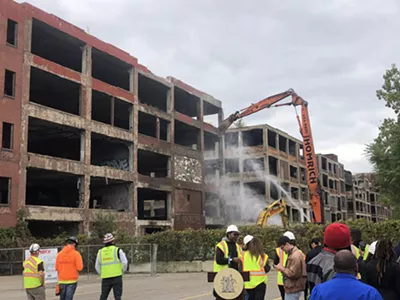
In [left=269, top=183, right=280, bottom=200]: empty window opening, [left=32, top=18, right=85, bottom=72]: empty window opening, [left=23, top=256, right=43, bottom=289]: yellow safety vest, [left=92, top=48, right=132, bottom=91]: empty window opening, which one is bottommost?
[left=23, top=256, right=43, bottom=289]: yellow safety vest

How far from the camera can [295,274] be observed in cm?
718

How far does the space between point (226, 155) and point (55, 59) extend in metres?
28.4

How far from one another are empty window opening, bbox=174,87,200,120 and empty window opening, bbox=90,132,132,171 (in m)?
9.57

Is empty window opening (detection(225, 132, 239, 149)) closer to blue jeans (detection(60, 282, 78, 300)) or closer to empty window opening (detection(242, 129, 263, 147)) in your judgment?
empty window opening (detection(242, 129, 263, 147))

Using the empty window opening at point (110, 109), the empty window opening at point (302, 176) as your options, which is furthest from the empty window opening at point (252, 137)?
the empty window opening at point (110, 109)

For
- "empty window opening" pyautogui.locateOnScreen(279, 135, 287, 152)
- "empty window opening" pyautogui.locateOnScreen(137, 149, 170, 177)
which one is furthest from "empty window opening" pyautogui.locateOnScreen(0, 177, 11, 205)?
"empty window opening" pyautogui.locateOnScreen(279, 135, 287, 152)

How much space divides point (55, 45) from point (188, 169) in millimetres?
17123

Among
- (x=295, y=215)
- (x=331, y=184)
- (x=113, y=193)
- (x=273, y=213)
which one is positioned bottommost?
(x=273, y=213)

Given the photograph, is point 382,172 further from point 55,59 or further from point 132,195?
point 55,59

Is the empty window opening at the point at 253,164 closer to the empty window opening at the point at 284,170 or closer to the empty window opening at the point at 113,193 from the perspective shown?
the empty window opening at the point at 284,170

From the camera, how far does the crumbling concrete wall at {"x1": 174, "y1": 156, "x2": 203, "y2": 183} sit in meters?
47.0

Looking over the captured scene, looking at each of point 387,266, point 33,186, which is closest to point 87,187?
point 33,186

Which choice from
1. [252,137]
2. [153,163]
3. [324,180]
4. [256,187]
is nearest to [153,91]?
[153,163]

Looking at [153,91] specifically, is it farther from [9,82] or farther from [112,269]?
[112,269]
